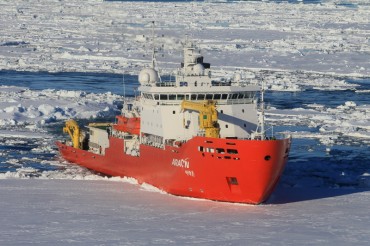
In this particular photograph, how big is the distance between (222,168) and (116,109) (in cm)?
1629

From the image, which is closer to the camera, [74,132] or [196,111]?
[196,111]

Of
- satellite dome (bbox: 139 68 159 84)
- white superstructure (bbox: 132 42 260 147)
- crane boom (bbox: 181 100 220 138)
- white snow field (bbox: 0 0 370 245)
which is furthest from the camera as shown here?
satellite dome (bbox: 139 68 159 84)

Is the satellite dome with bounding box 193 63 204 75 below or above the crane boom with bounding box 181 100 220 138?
above

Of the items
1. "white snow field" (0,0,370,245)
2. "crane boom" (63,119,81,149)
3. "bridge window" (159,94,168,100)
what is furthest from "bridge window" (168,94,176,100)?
"crane boom" (63,119,81,149)

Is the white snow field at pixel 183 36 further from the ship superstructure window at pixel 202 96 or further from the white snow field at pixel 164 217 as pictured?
the white snow field at pixel 164 217

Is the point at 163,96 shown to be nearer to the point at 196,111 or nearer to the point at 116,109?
the point at 196,111

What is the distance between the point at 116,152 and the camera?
85.8 feet

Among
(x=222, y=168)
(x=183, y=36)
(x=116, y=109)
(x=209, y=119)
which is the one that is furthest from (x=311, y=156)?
(x=183, y=36)

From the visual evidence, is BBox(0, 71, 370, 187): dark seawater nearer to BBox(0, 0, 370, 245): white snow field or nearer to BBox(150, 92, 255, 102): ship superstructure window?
BBox(0, 0, 370, 245): white snow field

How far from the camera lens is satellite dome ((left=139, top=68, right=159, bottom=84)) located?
25.3 meters

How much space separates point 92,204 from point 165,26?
5518cm

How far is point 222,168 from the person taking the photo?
20.6 meters

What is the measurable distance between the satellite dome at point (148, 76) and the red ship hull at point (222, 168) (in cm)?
281

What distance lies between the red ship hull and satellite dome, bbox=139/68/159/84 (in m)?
2.81
